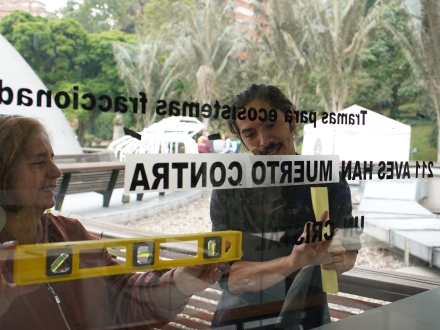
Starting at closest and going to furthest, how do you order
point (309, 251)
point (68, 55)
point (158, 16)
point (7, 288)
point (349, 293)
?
point (7, 288), point (68, 55), point (158, 16), point (309, 251), point (349, 293)

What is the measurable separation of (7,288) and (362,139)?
1.01 m

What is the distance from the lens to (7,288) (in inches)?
34.4

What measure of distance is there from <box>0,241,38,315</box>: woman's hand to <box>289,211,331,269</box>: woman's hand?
0.68m

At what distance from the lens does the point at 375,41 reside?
1.47m

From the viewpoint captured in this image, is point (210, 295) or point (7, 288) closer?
point (7, 288)

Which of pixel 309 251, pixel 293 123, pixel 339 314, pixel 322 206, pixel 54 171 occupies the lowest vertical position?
pixel 339 314

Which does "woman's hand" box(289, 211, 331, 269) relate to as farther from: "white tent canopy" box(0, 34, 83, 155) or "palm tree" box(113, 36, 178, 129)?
"white tent canopy" box(0, 34, 83, 155)

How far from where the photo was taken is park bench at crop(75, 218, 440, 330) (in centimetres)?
126

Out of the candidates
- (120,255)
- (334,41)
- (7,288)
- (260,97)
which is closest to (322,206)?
(260,97)

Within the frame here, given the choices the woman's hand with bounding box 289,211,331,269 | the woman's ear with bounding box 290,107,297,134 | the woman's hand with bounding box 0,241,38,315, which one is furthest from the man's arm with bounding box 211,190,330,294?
the woman's hand with bounding box 0,241,38,315

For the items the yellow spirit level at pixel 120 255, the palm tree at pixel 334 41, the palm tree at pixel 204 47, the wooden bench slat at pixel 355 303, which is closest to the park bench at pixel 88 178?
the yellow spirit level at pixel 120 255

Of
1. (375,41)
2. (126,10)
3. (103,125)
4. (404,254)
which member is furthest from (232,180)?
(404,254)

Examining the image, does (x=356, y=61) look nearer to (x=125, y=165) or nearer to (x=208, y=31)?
(x=208, y=31)

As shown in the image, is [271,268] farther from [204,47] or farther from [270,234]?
[204,47]
